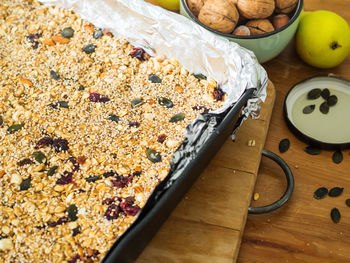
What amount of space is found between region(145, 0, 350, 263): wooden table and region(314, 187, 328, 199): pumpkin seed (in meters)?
0.01

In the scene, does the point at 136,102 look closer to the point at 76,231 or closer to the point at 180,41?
the point at 180,41

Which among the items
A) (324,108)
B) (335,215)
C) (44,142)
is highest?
(44,142)

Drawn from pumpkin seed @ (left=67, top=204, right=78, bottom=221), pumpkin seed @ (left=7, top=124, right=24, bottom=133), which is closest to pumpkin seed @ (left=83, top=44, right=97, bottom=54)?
pumpkin seed @ (left=7, top=124, right=24, bottom=133)

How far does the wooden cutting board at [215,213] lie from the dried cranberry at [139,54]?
0.38 meters

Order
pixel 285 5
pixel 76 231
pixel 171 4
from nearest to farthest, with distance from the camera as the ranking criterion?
1. pixel 76 231
2. pixel 285 5
3. pixel 171 4

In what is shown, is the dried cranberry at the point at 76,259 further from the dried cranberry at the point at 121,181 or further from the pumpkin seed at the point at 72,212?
the dried cranberry at the point at 121,181

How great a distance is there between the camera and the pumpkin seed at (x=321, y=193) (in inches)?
49.0

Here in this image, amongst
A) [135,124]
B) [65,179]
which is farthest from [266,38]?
[65,179]

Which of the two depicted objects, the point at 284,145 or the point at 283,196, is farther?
the point at 284,145

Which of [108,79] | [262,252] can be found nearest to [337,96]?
[262,252]

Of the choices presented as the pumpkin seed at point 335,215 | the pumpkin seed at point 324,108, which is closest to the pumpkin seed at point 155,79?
the pumpkin seed at point 324,108

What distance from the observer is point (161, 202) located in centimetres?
91

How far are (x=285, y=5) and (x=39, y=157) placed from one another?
0.88m

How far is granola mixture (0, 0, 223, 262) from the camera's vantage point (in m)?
1.04
